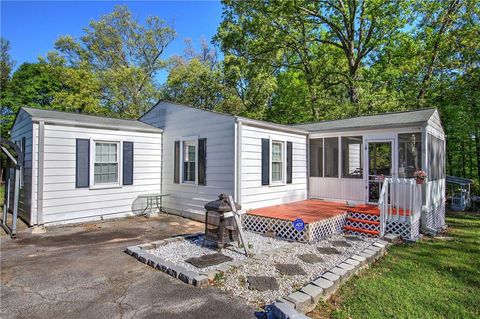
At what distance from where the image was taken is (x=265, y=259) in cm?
467

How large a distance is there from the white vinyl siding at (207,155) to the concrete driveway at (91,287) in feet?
8.21

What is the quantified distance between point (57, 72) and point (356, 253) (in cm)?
2609

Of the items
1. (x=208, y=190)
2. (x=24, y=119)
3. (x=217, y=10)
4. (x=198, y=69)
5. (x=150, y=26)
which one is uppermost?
(x=150, y=26)

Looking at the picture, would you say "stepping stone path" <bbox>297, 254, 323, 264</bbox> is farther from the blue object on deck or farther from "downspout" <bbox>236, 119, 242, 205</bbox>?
"downspout" <bbox>236, 119, 242, 205</bbox>

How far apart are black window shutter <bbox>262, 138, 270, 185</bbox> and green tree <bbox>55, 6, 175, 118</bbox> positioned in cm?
1675

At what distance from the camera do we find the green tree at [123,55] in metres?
21.4

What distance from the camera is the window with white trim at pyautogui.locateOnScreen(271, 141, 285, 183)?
8.45 meters

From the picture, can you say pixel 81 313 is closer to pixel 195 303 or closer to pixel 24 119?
pixel 195 303

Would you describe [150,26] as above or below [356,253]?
above

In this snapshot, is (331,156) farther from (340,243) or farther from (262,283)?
(262,283)

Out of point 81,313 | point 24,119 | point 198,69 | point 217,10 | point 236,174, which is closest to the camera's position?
point 81,313

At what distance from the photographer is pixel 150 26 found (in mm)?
24359

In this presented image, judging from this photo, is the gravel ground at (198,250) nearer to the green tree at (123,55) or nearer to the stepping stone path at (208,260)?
the stepping stone path at (208,260)

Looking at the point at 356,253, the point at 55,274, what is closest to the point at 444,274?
the point at 356,253
